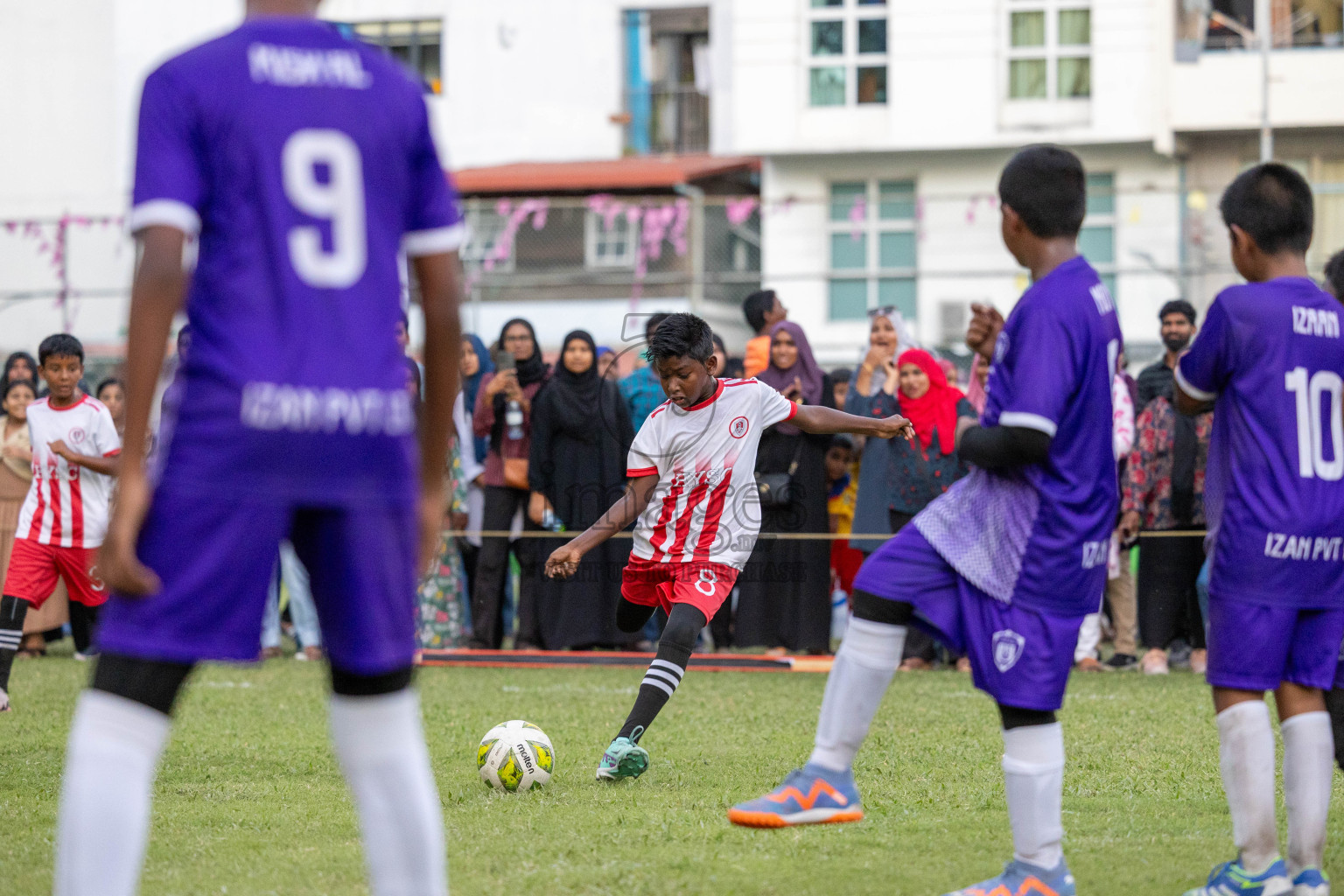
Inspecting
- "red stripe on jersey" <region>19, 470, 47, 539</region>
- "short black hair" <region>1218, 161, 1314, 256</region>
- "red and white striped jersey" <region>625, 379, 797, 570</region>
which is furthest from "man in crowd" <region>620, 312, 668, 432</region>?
"short black hair" <region>1218, 161, 1314, 256</region>

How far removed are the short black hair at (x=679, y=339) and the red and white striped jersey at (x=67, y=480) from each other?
3.93m

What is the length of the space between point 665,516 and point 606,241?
62.7 ft

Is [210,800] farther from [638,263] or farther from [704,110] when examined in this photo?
[704,110]

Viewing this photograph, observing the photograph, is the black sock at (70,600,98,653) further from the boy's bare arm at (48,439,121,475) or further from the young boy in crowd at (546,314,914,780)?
the young boy in crowd at (546,314,914,780)

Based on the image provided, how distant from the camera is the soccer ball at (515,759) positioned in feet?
21.3

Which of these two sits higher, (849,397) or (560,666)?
(849,397)

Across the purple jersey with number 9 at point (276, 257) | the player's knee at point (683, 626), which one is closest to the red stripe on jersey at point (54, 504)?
the player's knee at point (683, 626)

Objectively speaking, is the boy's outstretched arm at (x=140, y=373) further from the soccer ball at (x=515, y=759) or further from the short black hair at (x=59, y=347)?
the short black hair at (x=59, y=347)

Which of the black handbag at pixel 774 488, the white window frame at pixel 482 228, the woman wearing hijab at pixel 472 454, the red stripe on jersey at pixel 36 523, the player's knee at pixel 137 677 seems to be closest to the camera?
the player's knee at pixel 137 677

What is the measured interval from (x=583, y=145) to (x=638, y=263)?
10.7m

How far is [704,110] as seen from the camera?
35594mm

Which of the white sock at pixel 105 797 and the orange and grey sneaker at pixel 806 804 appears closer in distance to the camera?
the white sock at pixel 105 797

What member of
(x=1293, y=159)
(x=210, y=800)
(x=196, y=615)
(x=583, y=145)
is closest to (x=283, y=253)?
(x=196, y=615)

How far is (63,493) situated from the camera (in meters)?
9.99
